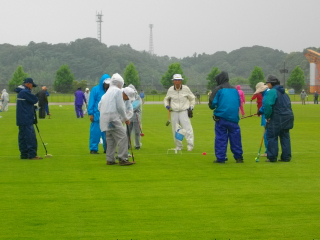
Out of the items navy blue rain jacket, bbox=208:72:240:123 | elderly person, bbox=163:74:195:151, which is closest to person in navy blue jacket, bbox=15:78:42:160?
elderly person, bbox=163:74:195:151

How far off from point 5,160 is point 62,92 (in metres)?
81.7

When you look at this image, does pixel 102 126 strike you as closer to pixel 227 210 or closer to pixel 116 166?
pixel 116 166

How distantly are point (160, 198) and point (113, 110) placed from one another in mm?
4478

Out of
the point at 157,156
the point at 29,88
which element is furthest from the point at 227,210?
the point at 29,88

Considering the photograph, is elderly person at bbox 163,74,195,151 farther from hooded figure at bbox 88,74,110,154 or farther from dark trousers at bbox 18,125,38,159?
dark trousers at bbox 18,125,38,159

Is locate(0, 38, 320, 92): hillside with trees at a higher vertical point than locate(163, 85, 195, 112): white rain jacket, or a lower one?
higher

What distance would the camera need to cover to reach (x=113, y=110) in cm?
1309

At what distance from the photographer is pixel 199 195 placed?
9.19 meters

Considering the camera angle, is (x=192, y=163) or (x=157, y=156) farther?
(x=157, y=156)

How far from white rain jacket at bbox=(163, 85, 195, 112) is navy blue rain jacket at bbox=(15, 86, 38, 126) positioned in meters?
3.73

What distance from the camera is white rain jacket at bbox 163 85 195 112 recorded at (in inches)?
633

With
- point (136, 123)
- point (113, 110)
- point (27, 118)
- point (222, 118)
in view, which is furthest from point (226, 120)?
point (27, 118)

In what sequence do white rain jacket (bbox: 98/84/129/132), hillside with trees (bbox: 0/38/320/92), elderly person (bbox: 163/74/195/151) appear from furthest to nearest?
1. hillside with trees (bbox: 0/38/320/92)
2. elderly person (bbox: 163/74/195/151)
3. white rain jacket (bbox: 98/84/129/132)

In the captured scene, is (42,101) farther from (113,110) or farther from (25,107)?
(113,110)
